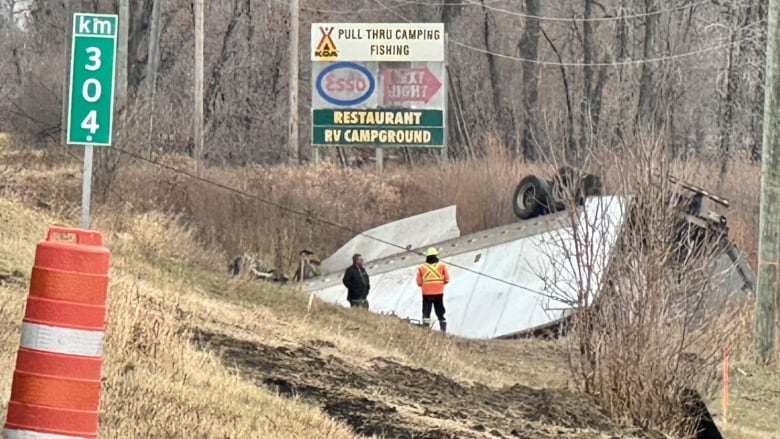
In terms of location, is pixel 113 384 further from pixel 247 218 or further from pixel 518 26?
pixel 518 26

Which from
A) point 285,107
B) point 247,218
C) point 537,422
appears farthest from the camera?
point 285,107

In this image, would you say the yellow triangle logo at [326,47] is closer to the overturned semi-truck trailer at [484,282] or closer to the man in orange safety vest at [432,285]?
the overturned semi-truck trailer at [484,282]

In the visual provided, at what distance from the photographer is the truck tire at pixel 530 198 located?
116 feet

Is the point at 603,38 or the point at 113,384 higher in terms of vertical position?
the point at 603,38

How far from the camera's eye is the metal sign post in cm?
1333

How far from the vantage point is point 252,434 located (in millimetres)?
9117

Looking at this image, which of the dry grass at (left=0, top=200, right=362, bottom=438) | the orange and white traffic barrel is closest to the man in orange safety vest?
the dry grass at (left=0, top=200, right=362, bottom=438)

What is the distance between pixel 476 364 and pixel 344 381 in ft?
23.9

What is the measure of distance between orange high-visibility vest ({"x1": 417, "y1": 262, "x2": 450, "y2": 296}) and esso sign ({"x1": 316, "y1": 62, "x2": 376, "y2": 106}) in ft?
41.0

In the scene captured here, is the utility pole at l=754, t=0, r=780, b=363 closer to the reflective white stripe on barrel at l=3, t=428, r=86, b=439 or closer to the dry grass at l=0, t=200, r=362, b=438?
the dry grass at l=0, t=200, r=362, b=438

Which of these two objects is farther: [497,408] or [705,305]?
[705,305]

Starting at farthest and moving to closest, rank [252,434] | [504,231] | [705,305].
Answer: [504,231]
[705,305]
[252,434]

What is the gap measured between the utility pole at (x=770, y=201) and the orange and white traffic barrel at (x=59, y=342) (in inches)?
660

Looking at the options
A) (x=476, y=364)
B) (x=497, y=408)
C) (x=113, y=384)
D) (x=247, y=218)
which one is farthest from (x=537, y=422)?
(x=247, y=218)
